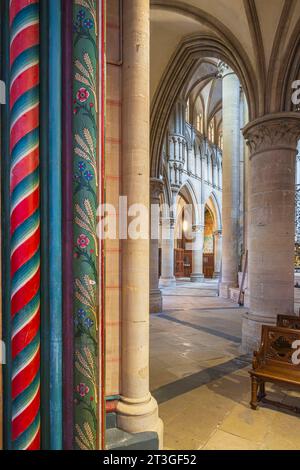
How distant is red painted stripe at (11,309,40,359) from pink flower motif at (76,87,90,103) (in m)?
1.21

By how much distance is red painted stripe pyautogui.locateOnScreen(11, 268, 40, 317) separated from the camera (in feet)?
5.27

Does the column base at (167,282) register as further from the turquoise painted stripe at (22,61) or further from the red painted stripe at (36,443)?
the turquoise painted stripe at (22,61)

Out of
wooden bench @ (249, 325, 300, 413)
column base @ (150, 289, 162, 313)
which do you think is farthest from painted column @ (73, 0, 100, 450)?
column base @ (150, 289, 162, 313)

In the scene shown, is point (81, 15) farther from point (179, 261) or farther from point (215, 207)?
point (215, 207)

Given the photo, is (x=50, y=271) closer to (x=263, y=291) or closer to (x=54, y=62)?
(x=54, y=62)

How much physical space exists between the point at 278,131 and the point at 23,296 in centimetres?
493

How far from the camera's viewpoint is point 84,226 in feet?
5.79

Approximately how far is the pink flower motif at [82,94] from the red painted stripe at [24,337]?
47.8 inches

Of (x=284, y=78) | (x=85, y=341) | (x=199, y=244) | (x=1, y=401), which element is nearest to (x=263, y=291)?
(x=284, y=78)

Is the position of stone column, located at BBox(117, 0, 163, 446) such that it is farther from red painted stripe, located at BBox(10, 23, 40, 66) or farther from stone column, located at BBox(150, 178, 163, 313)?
stone column, located at BBox(150, 178, 163, 313)

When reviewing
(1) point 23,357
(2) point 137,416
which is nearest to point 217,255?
(2) point 137,416

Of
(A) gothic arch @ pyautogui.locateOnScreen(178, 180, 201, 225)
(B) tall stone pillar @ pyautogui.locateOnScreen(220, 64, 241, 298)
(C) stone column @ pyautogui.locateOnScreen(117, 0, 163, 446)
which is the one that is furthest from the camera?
(A) gothic arch @ pyautogui.locateOnScreen(178, 180, 201, 225)

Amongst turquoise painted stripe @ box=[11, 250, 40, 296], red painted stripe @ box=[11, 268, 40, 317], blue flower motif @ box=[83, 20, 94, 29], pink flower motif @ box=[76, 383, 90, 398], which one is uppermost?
blue flower motif @ box=[83, 20, 94, 29]
